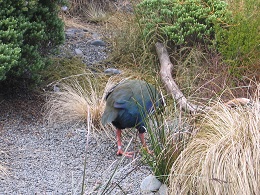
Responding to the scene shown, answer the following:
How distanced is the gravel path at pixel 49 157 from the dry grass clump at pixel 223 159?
1.06ft

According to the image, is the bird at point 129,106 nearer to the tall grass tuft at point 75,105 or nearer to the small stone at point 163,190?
the tall grass tuft at point 75,105

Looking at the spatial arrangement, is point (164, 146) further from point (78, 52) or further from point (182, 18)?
point (78, 52)

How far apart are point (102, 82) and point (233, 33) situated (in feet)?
4.99

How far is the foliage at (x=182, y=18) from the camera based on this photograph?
648 cm

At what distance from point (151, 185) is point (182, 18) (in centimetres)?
315

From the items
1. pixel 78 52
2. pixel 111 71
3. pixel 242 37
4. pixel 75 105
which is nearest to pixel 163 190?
pixel 75 105

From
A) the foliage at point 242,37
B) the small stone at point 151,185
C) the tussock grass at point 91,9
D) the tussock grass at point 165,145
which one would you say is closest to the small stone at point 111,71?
the foliage at point 242,37

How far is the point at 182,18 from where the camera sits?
6.55 metres

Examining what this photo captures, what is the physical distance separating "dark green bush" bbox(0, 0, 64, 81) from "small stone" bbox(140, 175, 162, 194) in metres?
1.83

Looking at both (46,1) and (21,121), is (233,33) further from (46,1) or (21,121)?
(21,121)

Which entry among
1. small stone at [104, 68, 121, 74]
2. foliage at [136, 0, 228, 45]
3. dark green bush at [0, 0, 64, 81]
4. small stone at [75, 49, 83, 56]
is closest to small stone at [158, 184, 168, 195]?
dark green bush at [0, 0, 64, 81]

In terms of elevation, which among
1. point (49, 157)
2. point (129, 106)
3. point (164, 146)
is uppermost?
point (164, 146)

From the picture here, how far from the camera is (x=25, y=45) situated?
5520 mm

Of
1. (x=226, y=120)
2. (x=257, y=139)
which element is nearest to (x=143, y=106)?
(x=226, y=120)
